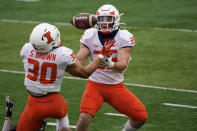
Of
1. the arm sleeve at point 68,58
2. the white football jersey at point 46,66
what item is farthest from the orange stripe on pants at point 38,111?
the arm sleeve at point 68,58

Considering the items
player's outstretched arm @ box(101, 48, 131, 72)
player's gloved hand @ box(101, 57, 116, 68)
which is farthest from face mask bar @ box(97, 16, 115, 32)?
player's gloved hand @ box(101, 57, 116, 68)

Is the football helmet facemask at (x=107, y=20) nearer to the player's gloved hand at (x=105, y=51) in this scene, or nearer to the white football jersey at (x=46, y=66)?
the player's gloved hand at (x=105, y=51)

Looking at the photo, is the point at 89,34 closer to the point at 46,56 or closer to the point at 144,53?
the point at 46,56

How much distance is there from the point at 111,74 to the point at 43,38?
1.46 metres

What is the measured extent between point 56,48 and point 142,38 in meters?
8.59

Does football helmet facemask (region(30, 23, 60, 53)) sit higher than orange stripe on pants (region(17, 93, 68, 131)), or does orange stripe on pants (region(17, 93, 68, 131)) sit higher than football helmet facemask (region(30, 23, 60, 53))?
football helmet facemask (region(30, 23, 60, 53))

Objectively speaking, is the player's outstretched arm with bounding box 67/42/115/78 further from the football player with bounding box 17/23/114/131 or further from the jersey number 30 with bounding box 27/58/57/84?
the jersey number 30 with bounding box 27/58/57/84

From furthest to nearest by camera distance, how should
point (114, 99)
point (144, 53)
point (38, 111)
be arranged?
point (144, 53) < point (114, 99) < point (38, 111)

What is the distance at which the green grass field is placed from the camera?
8.63 m

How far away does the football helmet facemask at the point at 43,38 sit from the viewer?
5.78 metres

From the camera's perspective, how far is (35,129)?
599cm

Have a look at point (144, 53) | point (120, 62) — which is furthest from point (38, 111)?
point (144, 53)

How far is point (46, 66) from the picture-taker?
19.2ft

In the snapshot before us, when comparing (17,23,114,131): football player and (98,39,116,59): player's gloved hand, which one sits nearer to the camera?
(17,23,114,131): football player
